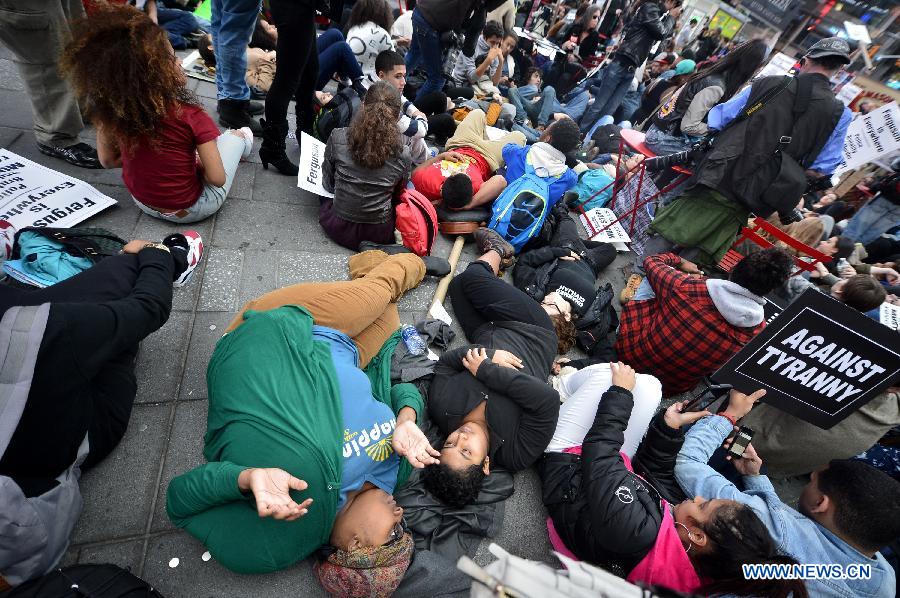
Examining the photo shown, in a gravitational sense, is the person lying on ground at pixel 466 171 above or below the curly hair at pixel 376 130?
below

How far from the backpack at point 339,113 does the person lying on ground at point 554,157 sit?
178 cm

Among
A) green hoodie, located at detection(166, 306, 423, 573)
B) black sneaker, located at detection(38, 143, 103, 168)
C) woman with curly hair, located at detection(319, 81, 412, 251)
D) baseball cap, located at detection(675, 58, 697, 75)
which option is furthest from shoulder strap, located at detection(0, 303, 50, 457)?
baseball cap, located at detection(675, 58, 697, 75)

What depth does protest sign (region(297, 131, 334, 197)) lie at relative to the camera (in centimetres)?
354

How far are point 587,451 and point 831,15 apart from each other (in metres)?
26.1

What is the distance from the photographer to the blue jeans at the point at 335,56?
14.2ft

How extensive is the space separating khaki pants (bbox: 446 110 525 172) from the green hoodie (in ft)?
11.6

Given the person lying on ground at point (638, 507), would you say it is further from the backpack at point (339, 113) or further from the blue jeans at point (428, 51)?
the blue jeans at point (428, 51)

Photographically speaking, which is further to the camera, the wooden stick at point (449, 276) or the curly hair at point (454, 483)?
the wooden stick at point (449, 276)

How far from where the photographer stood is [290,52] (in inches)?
130

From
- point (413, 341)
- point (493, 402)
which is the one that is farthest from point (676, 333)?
point (413, 341)

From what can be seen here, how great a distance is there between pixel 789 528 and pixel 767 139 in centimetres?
311

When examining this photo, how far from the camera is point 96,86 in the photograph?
7.38ft

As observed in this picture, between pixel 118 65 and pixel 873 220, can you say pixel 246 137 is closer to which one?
pixel 118 65

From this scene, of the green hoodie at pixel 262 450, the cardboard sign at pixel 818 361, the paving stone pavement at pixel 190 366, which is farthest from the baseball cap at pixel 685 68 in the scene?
the green hoodie at pixel 262 450
